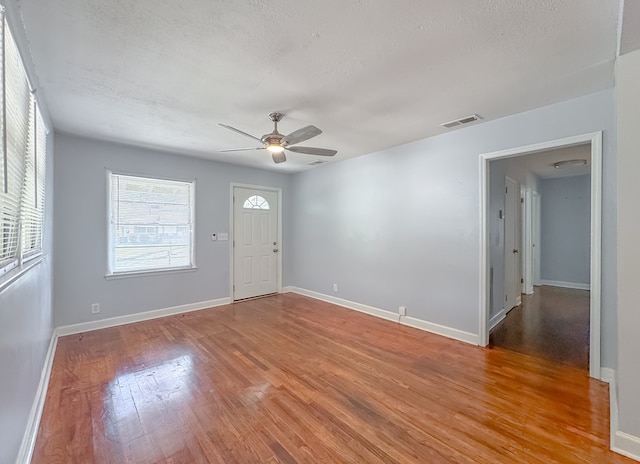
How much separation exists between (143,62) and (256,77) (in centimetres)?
79

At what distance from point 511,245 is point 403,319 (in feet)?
7.65

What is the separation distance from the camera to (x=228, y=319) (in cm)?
415

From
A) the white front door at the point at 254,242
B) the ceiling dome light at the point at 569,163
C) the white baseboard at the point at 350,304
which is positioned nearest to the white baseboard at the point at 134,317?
the white front door at the point at 254,242

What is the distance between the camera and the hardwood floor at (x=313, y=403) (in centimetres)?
170

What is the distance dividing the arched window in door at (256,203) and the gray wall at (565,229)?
6566 millimetres

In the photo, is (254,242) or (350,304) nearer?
(350,304)

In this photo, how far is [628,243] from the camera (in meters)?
1.71

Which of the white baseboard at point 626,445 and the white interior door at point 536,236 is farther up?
the white interior door at point 536,236

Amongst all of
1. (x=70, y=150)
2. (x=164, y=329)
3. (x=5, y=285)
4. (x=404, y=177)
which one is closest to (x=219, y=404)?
(x=5, y=285)

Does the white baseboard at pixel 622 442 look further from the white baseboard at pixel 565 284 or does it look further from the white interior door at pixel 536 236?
the white baseboard at pixel 565 284

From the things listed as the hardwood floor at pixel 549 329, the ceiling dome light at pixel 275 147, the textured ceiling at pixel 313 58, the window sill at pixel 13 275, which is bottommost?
the hardwood floor at pixel 549 329

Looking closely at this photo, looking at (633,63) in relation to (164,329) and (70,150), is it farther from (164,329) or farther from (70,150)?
(70,150)

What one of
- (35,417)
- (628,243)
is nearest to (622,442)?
(628,243)

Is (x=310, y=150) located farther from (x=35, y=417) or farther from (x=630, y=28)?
(x=35, y=417)
